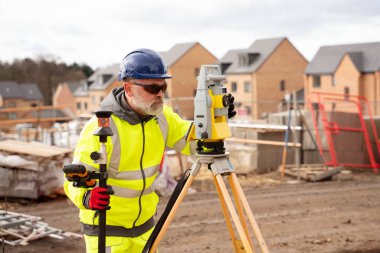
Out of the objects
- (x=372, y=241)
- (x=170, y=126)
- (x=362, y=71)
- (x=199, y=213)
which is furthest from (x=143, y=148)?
(x=362, y=71)

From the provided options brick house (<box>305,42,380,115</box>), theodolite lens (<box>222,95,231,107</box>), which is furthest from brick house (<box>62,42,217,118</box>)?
theodolite lens (<box>222,95,231,107</box>)

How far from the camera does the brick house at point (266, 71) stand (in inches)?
2052

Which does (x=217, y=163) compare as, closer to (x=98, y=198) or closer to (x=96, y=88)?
(x=98, y=198)

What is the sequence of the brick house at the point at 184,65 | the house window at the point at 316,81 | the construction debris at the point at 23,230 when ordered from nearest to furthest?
the construction debris at the point at 23,230
the house window at the point at 316,81
the brick house at the point at 184,65

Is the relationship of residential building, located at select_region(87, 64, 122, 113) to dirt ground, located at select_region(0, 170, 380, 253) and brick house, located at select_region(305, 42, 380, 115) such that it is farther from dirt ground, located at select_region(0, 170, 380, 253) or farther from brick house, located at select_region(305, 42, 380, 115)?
dirt ground, located at select_region(0, 170, 380, 253)

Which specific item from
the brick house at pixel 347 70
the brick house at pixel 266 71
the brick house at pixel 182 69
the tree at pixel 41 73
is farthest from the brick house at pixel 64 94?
the brick house at pixel 347 70

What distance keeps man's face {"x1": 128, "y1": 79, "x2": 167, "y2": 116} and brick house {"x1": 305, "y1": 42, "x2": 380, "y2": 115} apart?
38268 mm

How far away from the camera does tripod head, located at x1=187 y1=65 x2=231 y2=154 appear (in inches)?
151

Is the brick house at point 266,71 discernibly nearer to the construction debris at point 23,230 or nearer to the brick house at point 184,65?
the brick house at point 184,65

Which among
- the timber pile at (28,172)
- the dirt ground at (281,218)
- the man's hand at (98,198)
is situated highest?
the man's hand at (98,198)

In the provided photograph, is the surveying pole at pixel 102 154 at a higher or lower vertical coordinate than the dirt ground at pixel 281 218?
higher

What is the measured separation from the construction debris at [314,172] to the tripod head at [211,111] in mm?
9518

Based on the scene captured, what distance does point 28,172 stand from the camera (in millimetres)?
10586

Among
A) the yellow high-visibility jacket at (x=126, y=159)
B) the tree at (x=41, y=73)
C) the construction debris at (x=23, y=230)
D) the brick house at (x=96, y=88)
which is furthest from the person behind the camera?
the tree at (x=41, y=73)
